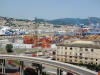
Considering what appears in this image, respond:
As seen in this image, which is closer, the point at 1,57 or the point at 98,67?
the point at 98,67

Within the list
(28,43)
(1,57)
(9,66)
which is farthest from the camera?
(28,43)

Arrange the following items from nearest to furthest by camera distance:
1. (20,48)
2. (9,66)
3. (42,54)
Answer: (9,66) < (42,54) < (20,48)

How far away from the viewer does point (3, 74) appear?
47.9 metres

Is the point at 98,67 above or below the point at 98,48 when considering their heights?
below

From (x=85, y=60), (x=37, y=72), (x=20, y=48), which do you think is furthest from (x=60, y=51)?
(x=20, y=48)

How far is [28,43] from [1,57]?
46.2 meters

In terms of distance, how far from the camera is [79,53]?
55500mm

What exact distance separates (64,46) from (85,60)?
6.37 metres

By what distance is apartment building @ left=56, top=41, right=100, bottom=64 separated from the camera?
53.4 m

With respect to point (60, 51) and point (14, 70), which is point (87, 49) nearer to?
point (60, 51)

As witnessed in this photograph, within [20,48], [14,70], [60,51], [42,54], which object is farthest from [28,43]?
[14,70]

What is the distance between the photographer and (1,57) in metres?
51.9

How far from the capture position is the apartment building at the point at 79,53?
53375mm

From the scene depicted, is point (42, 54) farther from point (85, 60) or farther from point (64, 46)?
point (85, 60)
